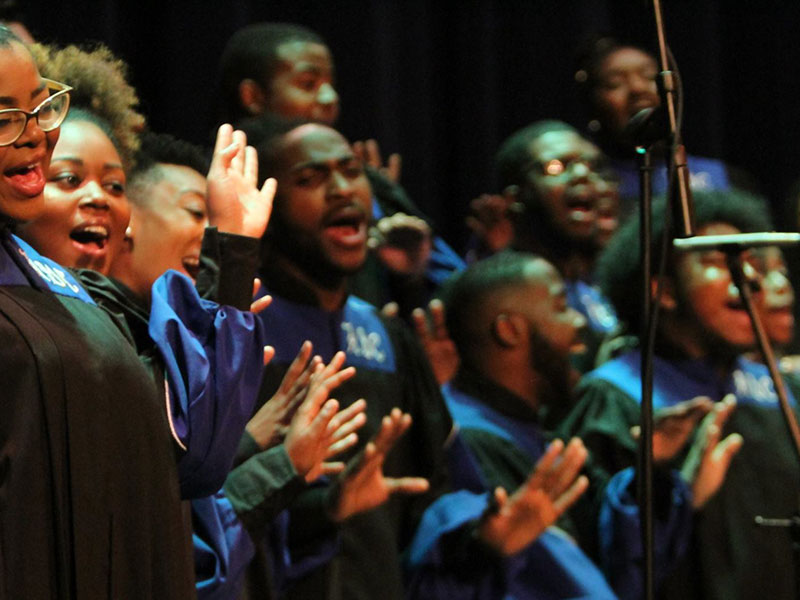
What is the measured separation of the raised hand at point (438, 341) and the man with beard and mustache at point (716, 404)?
351mm

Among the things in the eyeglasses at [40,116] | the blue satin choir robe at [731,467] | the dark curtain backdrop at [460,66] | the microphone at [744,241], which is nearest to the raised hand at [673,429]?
the blue satin choir robe at [731,467]

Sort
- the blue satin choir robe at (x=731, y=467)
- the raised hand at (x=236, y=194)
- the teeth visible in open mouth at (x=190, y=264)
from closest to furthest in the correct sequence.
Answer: the raised hand at (x=236, y=194), the teeth visible in open mouth at (x=190, y=264), the blue satin choir robe at (x=731, y=467)

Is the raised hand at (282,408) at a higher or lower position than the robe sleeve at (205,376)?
lower

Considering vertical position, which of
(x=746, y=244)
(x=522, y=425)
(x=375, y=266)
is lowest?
(x=522, y=425)

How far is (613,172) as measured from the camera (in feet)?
15.1

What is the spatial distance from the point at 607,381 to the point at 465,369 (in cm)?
37

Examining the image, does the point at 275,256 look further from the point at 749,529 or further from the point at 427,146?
the point at 427,146

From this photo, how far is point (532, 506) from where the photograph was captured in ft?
Answer: 9.68

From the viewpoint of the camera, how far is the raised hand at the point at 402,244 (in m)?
3.77

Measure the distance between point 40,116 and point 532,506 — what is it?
1.63 metres

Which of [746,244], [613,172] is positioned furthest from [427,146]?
[746,244]

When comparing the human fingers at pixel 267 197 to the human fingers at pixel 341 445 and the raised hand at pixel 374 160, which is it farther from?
the raised hand at pixel 374 160

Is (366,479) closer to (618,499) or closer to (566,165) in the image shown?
(618,499)

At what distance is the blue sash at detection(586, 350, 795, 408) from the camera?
3.50 metres
